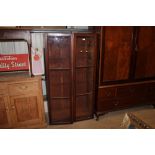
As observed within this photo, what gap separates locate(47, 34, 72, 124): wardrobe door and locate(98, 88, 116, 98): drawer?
491mm

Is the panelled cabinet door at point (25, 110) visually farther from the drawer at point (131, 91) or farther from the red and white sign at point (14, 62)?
the drawer at point (131, 91)

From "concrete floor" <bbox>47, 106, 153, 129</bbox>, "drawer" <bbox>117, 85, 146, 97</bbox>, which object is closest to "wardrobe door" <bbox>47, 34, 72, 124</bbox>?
"concrete floor" <bbox>47, 106, 153, 129</bbox>

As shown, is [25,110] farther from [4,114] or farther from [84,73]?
[84,73]

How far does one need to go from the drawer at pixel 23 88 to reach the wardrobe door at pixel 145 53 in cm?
168

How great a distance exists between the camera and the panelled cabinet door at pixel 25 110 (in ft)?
6.66

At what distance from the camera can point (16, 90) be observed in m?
1.98

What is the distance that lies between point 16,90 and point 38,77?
1.12 ft

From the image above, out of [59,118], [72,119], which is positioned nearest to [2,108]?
[59,118]

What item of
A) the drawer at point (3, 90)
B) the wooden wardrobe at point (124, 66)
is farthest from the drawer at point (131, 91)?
the drawer at point (3, 90)

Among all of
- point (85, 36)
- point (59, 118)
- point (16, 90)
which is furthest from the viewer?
point (59, 118)

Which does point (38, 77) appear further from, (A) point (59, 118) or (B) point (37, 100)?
(A) point (59, 118)

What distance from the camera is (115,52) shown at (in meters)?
2.23

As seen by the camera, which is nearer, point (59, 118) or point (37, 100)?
point (37, 100)
